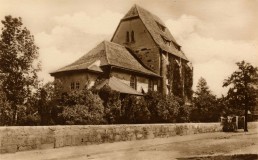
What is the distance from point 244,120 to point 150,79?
11080 mm

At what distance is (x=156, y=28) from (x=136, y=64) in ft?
24.7

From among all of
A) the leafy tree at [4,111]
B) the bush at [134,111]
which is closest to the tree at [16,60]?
the leafy tree at [4,111]

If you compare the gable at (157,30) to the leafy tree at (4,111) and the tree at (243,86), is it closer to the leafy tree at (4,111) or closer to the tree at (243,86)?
the tree at (243,86)

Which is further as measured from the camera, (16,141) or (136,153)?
→ (136,153)

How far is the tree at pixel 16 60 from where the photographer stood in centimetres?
2312

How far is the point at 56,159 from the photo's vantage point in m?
9.75

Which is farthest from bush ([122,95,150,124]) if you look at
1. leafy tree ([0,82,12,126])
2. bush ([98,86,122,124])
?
leafy tree ([0,82,12,126])

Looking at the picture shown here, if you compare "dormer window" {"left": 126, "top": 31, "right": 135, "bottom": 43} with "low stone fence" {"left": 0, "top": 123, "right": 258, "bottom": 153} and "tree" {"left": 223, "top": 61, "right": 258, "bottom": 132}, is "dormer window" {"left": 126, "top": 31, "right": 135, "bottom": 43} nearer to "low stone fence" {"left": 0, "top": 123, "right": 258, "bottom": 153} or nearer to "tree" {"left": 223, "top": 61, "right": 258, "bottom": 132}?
"tree" {"left": 223, "top": 61, "right": 258, "bottom": 132}

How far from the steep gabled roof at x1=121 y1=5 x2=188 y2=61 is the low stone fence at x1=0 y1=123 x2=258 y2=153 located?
20.5 meters

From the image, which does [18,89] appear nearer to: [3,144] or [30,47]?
[30,47]

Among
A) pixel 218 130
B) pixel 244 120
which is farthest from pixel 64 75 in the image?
pixel 244 120

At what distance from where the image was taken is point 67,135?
12.2 metres

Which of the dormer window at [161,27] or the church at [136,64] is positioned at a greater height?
the dormer window at [161,27]

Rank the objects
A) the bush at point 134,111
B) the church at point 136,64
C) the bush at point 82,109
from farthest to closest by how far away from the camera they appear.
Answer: the church at point 136,64 → the bush at point 134,111 → the bush at point 82,109
